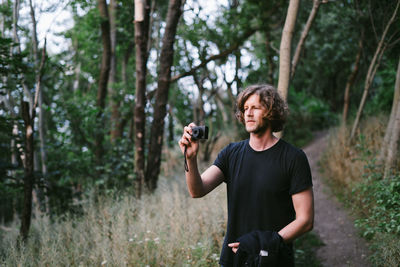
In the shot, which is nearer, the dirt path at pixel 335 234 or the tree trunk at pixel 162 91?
the dirt path at pixel 335 234

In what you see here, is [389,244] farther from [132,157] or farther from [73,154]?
[73,154]

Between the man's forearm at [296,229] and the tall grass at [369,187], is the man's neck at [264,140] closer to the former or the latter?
the man's forearm at [296,229]

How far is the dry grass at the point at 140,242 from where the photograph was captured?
12.7 feet

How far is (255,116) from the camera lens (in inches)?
92.0

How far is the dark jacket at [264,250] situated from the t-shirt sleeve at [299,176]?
316 mm

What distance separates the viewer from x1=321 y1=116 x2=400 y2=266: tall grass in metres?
4.08

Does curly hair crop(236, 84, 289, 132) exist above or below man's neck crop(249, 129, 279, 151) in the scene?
above

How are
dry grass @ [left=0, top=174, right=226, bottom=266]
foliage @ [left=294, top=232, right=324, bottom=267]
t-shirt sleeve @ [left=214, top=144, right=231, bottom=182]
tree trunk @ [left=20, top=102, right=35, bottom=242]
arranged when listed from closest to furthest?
t-shirt sleeve @ [left=214, top=144, right=231, bottom=182] → dry grass @ [left=0, top=174, right=226, bottom=266] → tree trunk @ [left=20, top=102, right=35, bottom=242] → foliage @ [left=294, top=232, right=324, bottom=267]

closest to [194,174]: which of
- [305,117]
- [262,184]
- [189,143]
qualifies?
[189,143]

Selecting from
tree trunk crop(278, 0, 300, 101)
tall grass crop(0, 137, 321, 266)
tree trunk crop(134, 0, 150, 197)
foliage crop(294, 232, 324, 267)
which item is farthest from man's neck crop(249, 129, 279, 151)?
tree trunk crop(134, 0, 150, 197)

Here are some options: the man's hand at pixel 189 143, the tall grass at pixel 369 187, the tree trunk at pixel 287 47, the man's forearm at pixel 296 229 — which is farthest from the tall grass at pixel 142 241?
the tree trunk at pixel 287 47

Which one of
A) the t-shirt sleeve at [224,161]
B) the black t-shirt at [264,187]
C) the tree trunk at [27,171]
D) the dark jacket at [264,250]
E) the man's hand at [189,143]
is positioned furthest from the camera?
the tree trunk at [27,171]

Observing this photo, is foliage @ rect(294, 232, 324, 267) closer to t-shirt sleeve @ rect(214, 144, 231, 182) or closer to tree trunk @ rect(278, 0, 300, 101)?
tree trunk @ rect(278, 0, 300, 101)

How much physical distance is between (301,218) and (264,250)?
0.99ft
